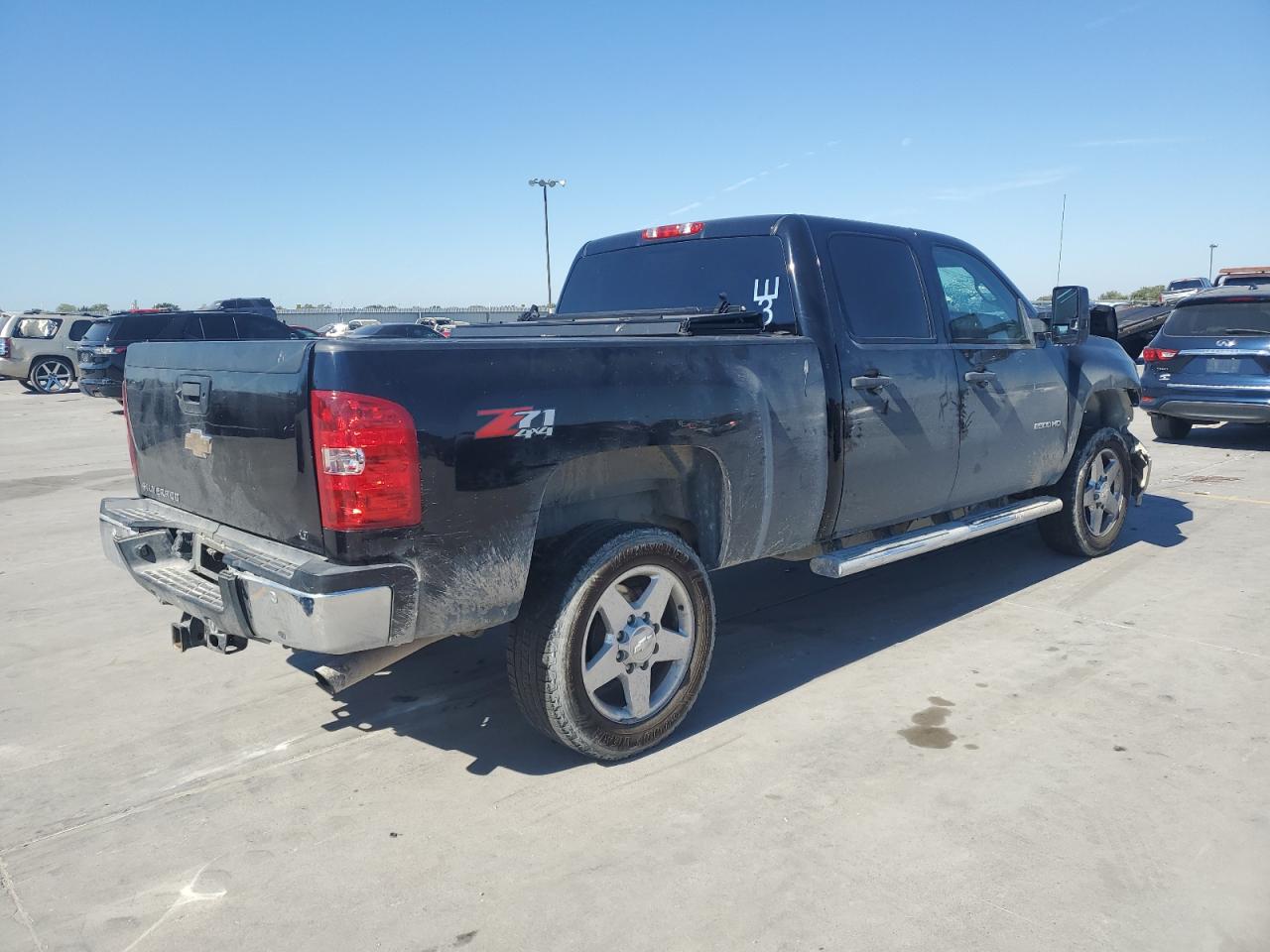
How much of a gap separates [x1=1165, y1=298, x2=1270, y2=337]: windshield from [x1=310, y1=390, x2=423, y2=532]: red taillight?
10567 millimetres

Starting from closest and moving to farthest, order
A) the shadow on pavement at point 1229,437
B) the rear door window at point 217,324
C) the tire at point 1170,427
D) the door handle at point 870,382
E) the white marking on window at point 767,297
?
the door handle at point 870,382 < the white marking on window at point 767,297 < the shadow on pavement at point 1229,437 < the tire at point 1170,427 < the rear door window at point 217,324

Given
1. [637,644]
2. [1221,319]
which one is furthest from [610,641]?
[1221,319]

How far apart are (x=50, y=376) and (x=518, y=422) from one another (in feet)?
80.1

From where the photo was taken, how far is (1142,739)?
369 centimetres

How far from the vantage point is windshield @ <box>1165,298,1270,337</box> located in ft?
33.5

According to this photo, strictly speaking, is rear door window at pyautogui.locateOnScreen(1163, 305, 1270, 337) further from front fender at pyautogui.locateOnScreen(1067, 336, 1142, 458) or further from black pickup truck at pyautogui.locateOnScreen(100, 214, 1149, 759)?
black pickup truck at pyautogui.locateOnScreen(100, 214, 1149, 759)

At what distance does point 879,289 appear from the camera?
4.69m

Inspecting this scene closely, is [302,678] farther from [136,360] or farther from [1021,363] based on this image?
[1021,363]

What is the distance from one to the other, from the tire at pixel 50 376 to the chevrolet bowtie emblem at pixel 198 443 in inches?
908

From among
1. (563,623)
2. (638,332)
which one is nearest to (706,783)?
(563,623)

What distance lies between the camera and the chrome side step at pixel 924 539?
Result: 170 inches

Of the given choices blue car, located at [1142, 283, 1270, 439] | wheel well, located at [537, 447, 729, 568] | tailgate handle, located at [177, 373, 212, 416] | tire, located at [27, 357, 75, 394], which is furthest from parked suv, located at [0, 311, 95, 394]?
wheel well, located at [537, 447, 729, 568]

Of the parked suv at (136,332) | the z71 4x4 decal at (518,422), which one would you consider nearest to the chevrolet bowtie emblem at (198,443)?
the z71 4x4 decal at (518,422)

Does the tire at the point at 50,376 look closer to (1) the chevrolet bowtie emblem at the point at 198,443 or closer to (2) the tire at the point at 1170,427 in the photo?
(1) the chevrolet bowtie emblem at the point at 198,443
